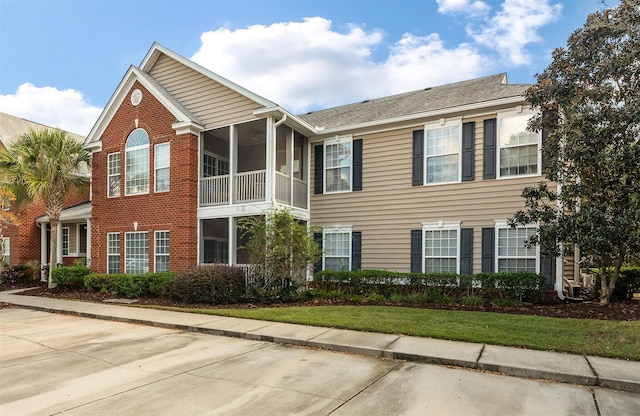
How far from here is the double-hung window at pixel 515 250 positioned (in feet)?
33.8

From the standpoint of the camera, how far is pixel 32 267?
18625 mm

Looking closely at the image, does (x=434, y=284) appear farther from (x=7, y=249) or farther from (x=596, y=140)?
(x=7, y=249)

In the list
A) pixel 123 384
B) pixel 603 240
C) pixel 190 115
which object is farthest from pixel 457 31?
pixel 123 384

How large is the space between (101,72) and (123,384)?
14.5 m

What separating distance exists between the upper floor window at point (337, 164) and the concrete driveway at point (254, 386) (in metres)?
7.53

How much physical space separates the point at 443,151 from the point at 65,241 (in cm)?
1881

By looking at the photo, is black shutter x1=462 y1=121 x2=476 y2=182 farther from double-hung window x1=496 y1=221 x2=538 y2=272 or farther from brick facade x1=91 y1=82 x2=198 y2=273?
brick facade x1=91 y1=82 x2=198 y2=273

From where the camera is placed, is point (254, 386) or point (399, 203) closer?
point (254, 386)

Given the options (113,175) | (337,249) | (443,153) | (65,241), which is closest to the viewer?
(443,153)

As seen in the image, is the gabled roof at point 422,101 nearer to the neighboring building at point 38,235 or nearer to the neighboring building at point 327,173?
the neighboring building at point 327,173

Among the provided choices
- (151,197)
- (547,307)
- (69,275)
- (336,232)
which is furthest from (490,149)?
(69,275)

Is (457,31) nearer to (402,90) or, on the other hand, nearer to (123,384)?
(402,90)

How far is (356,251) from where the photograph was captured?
1284cm

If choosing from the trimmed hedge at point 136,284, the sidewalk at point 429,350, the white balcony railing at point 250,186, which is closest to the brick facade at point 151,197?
the trimmed hedge at point 136,284
